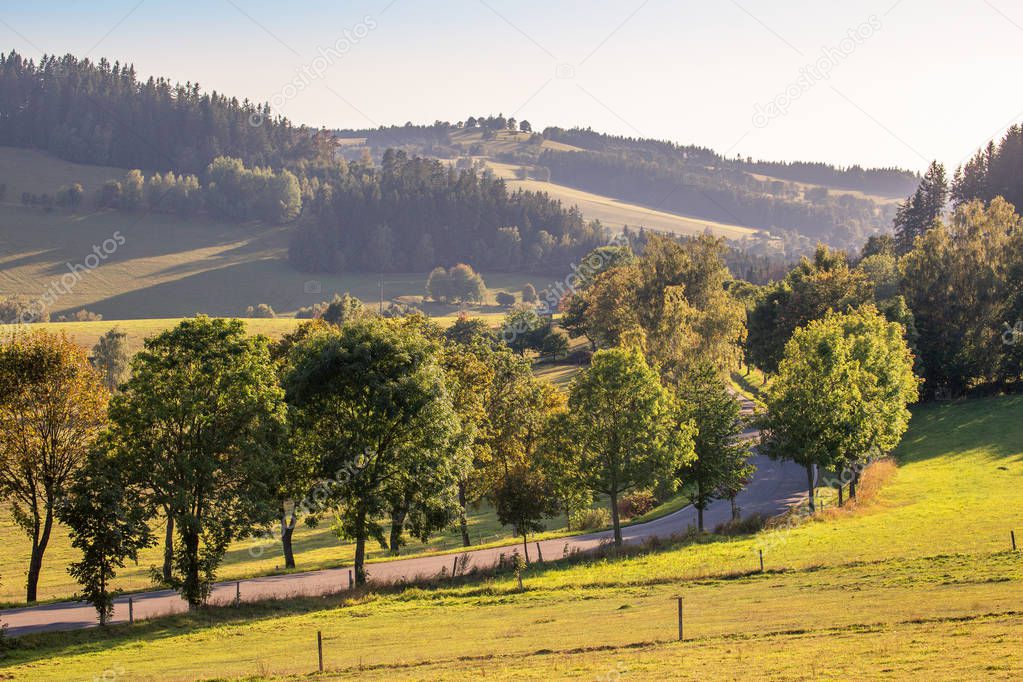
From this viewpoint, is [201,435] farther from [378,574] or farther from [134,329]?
[134,329]

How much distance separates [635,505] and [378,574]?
2602 centimetres

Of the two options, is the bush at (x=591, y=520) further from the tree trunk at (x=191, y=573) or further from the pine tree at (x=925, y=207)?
the pine tree at (x=925, y=207)

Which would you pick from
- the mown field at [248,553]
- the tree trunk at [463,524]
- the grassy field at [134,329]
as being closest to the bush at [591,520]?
the mown field at [248,553]

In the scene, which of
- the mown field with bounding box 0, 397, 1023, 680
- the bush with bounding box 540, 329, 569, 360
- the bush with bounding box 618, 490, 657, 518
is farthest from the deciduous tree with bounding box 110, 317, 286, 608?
the bush with bounding box 540, 329, 569, 360

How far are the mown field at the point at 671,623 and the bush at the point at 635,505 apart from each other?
16557 millimetres

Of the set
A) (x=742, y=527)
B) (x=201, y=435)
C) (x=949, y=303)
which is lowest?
(x=742, y=527)

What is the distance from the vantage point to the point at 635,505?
7038 cm

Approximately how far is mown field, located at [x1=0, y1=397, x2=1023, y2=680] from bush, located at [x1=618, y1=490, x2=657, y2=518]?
16557 millimetres

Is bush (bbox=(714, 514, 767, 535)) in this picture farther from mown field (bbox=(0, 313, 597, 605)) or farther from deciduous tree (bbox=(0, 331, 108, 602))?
deciduous tree (bbox=(0, 331, 108, 602))

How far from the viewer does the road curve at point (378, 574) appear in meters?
40.7

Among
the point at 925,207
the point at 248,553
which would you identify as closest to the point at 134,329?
the point at 248,553

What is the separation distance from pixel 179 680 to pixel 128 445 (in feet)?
55.7

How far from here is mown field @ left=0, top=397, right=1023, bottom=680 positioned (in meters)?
26.5

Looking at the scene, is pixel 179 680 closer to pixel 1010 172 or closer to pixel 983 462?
pixel 983 462
